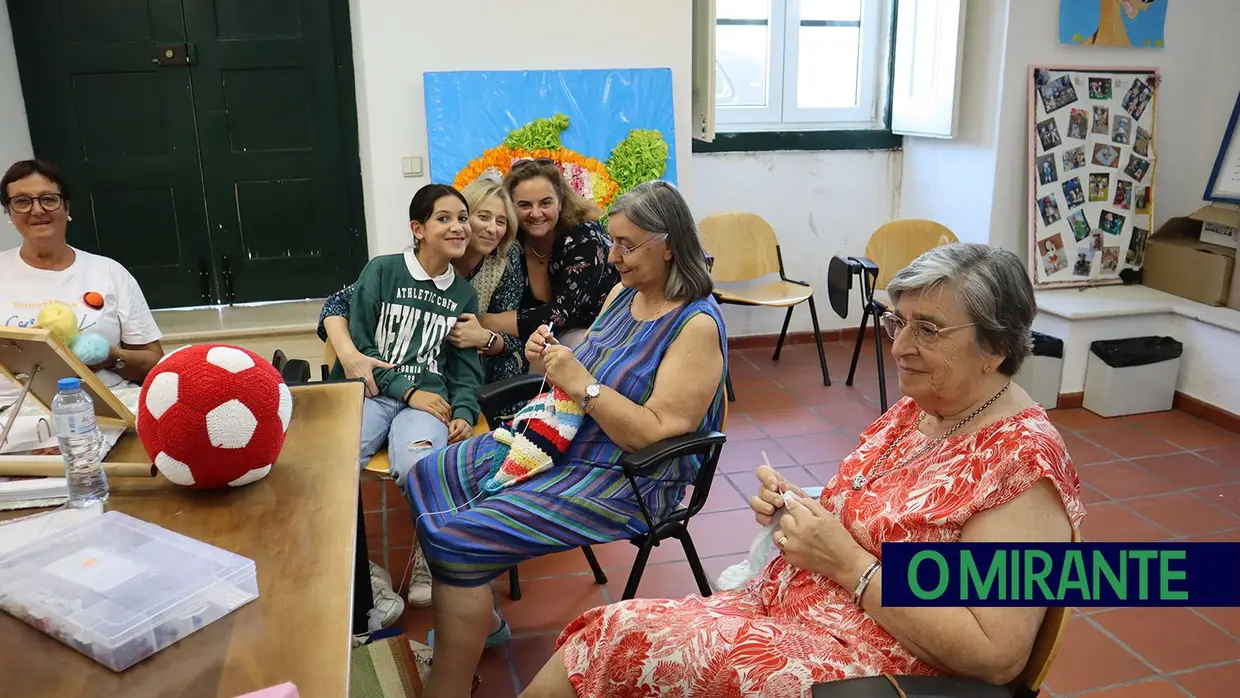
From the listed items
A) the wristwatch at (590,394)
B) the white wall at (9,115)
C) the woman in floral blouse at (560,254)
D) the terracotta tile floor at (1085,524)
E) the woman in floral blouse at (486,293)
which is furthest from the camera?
the white wall at (9,115)

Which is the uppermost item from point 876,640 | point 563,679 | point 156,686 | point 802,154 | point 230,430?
point 802,154

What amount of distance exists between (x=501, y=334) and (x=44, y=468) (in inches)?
57.6

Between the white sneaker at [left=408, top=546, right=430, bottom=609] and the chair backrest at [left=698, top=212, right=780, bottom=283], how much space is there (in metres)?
2.62

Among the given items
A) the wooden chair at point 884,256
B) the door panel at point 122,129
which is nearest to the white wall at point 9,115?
the door panel at point 122,129

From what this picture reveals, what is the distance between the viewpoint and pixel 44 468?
1.66 meters

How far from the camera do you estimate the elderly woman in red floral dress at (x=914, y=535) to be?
4.45 ft

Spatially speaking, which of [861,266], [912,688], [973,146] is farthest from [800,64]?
[912,688]

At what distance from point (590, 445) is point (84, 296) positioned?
1618mm

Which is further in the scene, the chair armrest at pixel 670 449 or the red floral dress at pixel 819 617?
the chair armrest at pixel 670 449

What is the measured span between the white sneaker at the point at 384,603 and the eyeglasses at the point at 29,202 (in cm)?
141

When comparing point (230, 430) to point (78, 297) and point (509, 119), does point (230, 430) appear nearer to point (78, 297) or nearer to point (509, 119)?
point (78, 297)

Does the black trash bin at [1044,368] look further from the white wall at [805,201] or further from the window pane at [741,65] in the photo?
the window pane at [741,65]

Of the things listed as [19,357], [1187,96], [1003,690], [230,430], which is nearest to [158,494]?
[230,430]

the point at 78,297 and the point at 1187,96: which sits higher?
the point at 1187,96
